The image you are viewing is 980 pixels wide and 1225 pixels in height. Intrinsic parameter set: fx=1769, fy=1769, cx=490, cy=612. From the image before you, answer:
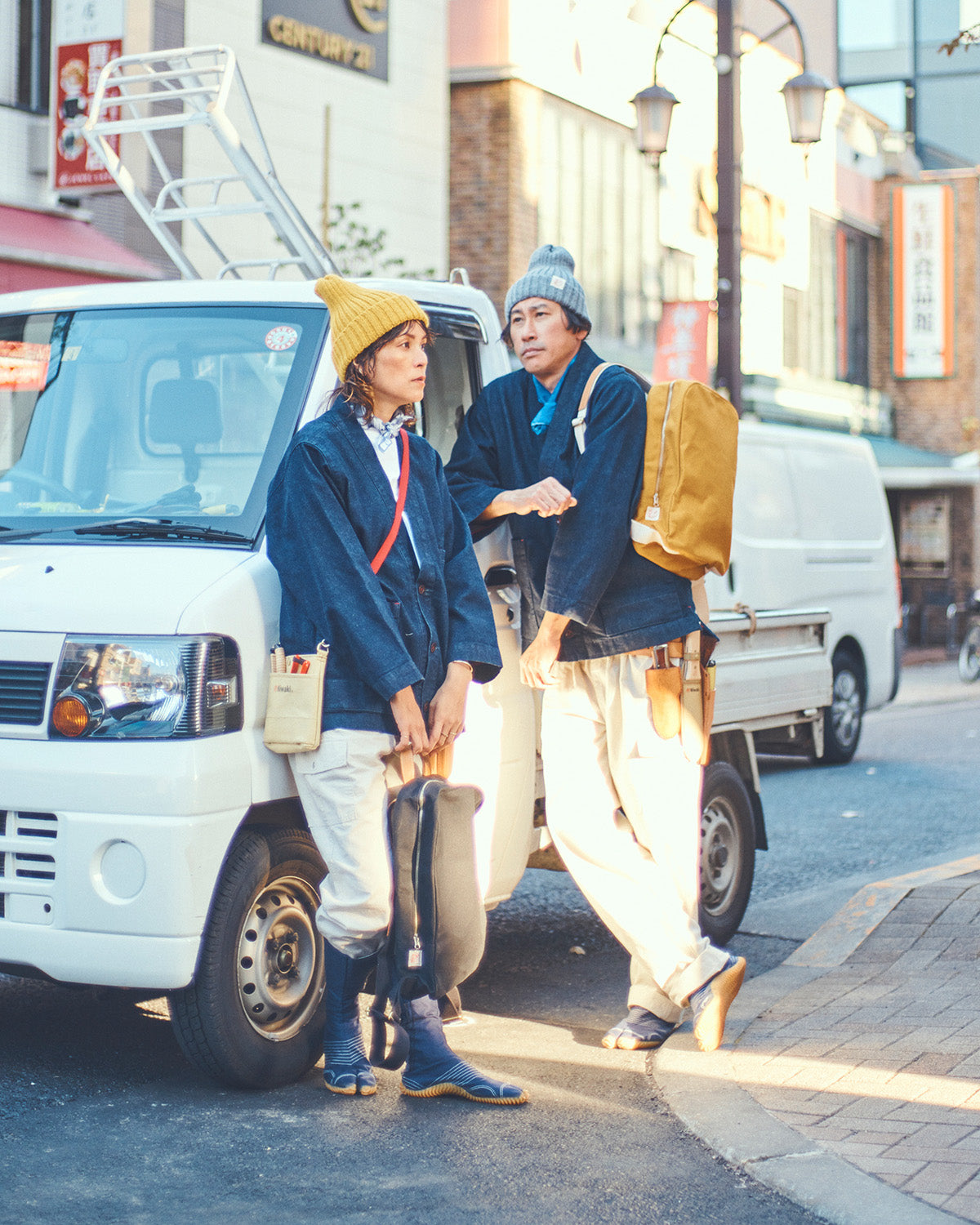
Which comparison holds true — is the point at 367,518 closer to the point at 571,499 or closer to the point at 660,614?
the point at 571,499

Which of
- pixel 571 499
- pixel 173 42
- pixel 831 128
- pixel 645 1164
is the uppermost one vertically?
pixel 831 128

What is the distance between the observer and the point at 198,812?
13.4 ft

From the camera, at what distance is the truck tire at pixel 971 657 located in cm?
2202

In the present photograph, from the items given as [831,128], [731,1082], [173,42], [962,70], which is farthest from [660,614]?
[962,70]

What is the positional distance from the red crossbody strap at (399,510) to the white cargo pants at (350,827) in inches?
16.6

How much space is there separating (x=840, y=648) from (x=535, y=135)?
10629 mm

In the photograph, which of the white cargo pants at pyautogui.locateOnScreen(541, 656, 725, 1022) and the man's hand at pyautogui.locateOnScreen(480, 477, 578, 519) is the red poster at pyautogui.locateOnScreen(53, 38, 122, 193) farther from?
the white cargo pants at pyautogui.locateOnScreen(541, 656, 725, 1022)

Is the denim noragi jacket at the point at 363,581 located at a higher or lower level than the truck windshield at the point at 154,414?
lower

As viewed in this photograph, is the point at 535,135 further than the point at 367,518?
Yes

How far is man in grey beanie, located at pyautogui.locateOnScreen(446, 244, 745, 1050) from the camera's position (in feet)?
15.4

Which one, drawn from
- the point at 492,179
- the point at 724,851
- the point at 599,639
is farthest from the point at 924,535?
the point at 599,639

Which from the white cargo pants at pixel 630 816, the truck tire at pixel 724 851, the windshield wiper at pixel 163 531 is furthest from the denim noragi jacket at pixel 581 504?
the truck tire at pixel 724 851

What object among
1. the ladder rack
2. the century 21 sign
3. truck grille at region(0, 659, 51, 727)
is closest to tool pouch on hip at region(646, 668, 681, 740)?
truck grille at region(0, 659, 51, 727)

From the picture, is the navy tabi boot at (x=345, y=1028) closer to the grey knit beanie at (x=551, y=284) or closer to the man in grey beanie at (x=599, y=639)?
the man in grey beanie at (x=599, y=639)
